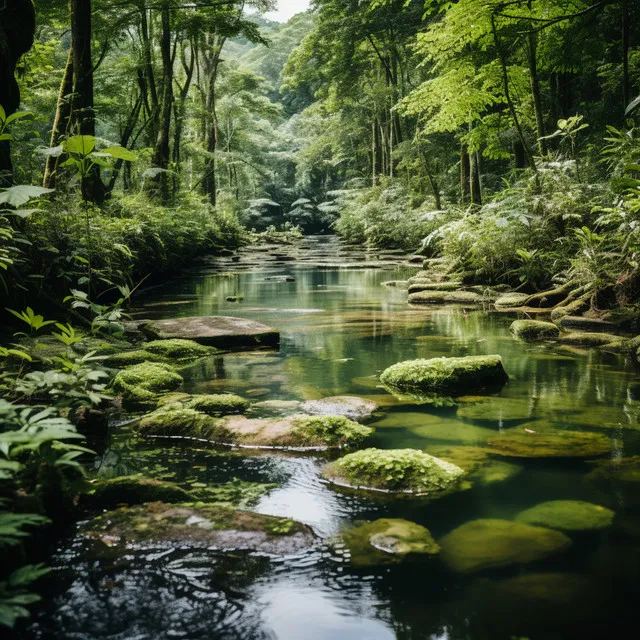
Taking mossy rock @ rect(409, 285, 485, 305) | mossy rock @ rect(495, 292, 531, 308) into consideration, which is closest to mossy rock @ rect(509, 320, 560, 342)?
mossy rock @ rect(495, 292, 531, 308)

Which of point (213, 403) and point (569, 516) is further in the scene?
point (213, 403)

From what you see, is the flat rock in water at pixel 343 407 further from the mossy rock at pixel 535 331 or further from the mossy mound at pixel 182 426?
the mossy rock at pixel 535 331

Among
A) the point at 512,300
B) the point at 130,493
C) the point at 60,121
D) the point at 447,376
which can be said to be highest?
the point at 60,121

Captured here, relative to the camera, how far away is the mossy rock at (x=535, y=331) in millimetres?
6391

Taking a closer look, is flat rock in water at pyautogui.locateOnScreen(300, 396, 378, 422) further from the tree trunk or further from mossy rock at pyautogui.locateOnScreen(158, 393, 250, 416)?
the tree trunk

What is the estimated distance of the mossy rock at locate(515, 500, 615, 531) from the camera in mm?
2207

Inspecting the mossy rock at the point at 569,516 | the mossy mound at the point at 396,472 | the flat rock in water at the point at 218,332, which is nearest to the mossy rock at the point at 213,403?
the mossy mound at the point at 396,472

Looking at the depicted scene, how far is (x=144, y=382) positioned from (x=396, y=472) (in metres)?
2.34

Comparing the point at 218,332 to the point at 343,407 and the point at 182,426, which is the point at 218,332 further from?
the point at 182,426

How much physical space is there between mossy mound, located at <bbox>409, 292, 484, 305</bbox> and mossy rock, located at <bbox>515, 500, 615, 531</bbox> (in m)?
7.38

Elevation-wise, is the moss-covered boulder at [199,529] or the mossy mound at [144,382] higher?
the mossy mound at [144,382]

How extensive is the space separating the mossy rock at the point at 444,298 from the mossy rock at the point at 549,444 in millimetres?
6441

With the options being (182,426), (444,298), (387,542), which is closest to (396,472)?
(387,542)

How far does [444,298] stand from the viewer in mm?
9781
